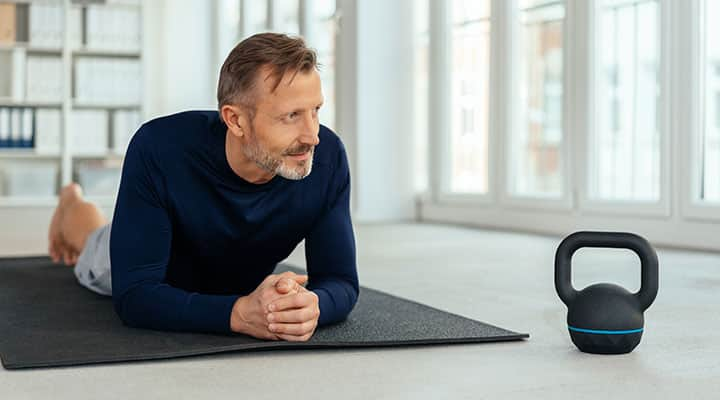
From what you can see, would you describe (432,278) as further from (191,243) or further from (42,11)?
(42,11)

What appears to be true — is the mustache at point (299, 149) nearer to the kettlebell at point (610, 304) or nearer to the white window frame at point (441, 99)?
the kettlebell at point (610, 304)

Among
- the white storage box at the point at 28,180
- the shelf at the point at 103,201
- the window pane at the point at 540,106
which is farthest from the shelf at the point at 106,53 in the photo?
the window pane at the point at 540,106

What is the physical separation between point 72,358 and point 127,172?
40 centimetres

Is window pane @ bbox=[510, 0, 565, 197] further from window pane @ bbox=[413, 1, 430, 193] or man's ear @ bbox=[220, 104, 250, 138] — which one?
man's ear @ bbox=[220, 104, 250, 138]

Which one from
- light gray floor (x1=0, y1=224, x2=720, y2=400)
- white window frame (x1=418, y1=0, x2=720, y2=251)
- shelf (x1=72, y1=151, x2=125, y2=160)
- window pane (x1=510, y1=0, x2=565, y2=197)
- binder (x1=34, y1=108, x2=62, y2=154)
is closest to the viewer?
light gray floor (x1=0, y1=224, x2=720, y2=400)

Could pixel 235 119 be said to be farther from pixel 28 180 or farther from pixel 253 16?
pixel 253 16

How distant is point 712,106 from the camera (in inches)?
161

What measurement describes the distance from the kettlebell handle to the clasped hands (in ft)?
1.49

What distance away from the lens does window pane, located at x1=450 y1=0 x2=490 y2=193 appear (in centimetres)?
564

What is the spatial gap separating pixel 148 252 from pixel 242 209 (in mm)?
198

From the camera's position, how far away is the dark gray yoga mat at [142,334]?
1771 mm

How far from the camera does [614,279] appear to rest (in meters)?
3.08

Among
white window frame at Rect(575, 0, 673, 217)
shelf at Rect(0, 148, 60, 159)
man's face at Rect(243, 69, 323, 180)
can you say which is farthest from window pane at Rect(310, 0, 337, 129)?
man's face at Rect(243, 69, 323, 180)

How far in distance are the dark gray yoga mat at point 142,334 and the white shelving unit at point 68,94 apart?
4.28 metres
